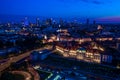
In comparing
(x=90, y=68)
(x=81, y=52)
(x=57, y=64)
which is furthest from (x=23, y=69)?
(x=81, y=52)

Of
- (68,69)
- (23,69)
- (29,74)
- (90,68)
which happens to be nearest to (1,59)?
(23,69)

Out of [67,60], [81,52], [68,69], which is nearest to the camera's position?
[68,69]

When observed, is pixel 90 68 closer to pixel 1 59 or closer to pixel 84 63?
pixel 84 63

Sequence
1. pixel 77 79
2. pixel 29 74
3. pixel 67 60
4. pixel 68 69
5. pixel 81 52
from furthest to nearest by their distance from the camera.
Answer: pixel 81 52
pixel 67 60
pixel 68 69
pixel 29 74
pixel 77 79

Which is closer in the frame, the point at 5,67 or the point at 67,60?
the point at 5,67

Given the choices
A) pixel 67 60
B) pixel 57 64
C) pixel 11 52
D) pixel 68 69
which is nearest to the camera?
pixel 68 69

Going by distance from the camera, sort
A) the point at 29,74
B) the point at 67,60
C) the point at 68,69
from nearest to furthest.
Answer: the point at 29,74
the point at 68,69
the point at 67,60

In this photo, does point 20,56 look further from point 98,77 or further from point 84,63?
point 98,77

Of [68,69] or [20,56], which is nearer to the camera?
[68,69]
